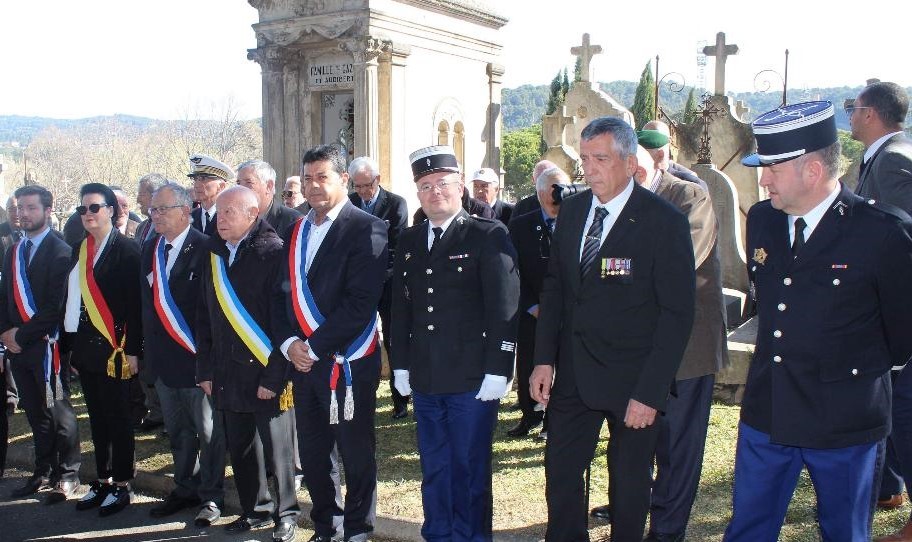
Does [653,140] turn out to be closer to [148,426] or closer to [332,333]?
[332,333]

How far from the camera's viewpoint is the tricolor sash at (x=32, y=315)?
234 inches

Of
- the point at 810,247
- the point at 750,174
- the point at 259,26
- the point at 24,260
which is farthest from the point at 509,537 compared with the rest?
the point at 259,26

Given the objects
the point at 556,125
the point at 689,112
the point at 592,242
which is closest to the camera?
the point at 592,242

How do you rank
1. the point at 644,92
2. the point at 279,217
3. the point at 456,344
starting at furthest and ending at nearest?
1. the point at 644,92
2. the point at 279,217
3. the point at 456,344

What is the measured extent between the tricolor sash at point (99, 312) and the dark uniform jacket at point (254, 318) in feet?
2.92

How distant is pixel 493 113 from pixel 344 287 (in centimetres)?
972

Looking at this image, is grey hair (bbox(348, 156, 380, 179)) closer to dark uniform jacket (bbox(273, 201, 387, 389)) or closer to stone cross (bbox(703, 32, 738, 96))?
dark uniform jacket (bbox(273, 201, 387, 389))

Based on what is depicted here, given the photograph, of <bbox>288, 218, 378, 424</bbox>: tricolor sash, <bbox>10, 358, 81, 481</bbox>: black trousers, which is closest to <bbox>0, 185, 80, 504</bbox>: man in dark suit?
<bbox>10, 358, 81, 481</bbox>: black trousers

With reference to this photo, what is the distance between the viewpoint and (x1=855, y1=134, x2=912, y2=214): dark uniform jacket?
461 cm

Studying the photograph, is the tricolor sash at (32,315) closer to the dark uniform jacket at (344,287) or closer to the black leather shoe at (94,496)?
the black leather shoe at (94,496)

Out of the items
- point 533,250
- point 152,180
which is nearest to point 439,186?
point 533,250

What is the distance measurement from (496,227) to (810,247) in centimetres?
165

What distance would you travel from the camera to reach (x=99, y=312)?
5641 millimetres

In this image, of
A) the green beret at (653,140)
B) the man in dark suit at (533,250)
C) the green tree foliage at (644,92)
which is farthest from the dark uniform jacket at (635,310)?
the green tree foliage at (644,92)
